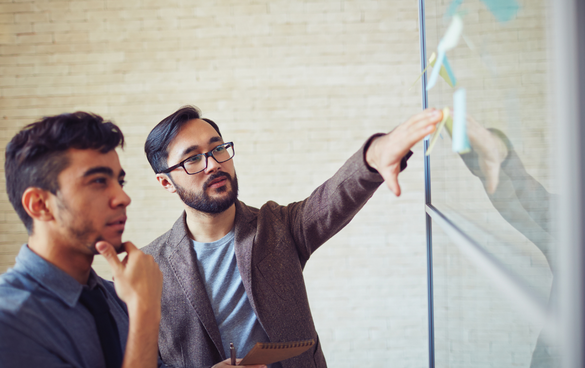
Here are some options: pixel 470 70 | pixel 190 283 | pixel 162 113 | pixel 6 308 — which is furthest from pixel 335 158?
pixel 6 308

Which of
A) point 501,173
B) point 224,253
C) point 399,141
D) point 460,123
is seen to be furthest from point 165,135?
point 501,173

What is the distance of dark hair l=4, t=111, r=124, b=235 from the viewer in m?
0.91

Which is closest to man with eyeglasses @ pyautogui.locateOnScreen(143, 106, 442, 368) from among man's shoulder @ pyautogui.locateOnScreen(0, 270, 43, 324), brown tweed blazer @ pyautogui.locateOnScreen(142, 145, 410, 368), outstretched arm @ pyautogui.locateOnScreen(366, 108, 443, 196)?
brown tweed blazer @ pyautogui.locateOnScreen(142, 145, 410, 368)

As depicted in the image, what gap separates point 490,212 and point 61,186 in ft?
2.93

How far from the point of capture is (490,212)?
74cm

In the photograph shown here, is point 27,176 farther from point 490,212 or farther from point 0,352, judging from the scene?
point 490,212

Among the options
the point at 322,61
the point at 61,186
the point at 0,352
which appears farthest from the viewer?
the point at 322,61

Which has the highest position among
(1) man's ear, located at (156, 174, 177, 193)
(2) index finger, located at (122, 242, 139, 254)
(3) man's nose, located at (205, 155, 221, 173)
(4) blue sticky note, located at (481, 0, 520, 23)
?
(4) blue sticky note, located at (481, 0, 520, 23)

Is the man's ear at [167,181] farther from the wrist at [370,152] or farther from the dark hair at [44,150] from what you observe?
the wrist at [370,152]

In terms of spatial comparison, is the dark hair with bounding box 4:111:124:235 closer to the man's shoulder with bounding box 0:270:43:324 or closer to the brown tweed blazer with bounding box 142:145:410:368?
the man's shoulder with bounding box 0:270:43:324

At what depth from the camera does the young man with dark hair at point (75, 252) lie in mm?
851

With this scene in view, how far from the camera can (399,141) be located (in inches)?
35.5

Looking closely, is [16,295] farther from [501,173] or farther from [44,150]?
[501,173]

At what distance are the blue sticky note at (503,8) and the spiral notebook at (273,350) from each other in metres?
0.78
